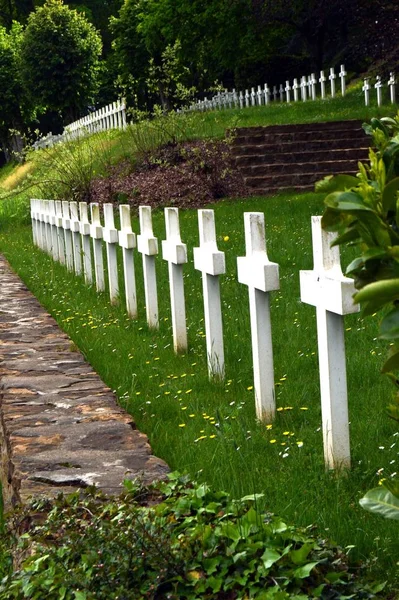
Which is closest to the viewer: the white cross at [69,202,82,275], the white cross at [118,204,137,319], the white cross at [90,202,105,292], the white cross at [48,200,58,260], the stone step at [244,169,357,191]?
the white cross at [118,204,137,319]

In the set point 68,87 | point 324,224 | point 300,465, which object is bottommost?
point 300,465

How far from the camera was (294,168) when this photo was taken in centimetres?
2175

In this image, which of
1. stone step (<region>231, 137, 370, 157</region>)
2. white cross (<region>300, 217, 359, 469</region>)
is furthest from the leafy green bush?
stone step (<region>231, 137, 370, 157</region>)

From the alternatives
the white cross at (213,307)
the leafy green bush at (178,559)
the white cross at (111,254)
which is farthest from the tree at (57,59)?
the leafy green bush at (178,559)

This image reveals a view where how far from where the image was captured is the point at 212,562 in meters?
3.18

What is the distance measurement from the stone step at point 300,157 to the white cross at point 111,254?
11.8 m

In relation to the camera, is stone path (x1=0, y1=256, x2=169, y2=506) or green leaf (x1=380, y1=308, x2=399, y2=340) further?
stone path (x1=0, y1=256, x2=169, y2=506)

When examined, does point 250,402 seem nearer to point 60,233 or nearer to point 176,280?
point 176,280

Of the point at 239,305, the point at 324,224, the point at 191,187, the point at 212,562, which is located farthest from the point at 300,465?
the point at 191,187

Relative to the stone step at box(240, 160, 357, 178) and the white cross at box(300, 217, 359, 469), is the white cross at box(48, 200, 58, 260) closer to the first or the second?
the stone step at box(240, 160, 357, 178)

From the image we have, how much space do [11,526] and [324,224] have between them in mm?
2081

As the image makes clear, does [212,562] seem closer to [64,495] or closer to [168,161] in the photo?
[64,495]

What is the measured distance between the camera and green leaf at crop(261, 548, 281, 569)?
10.2 ft

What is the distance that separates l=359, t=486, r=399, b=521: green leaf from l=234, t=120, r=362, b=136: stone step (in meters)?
21.3
